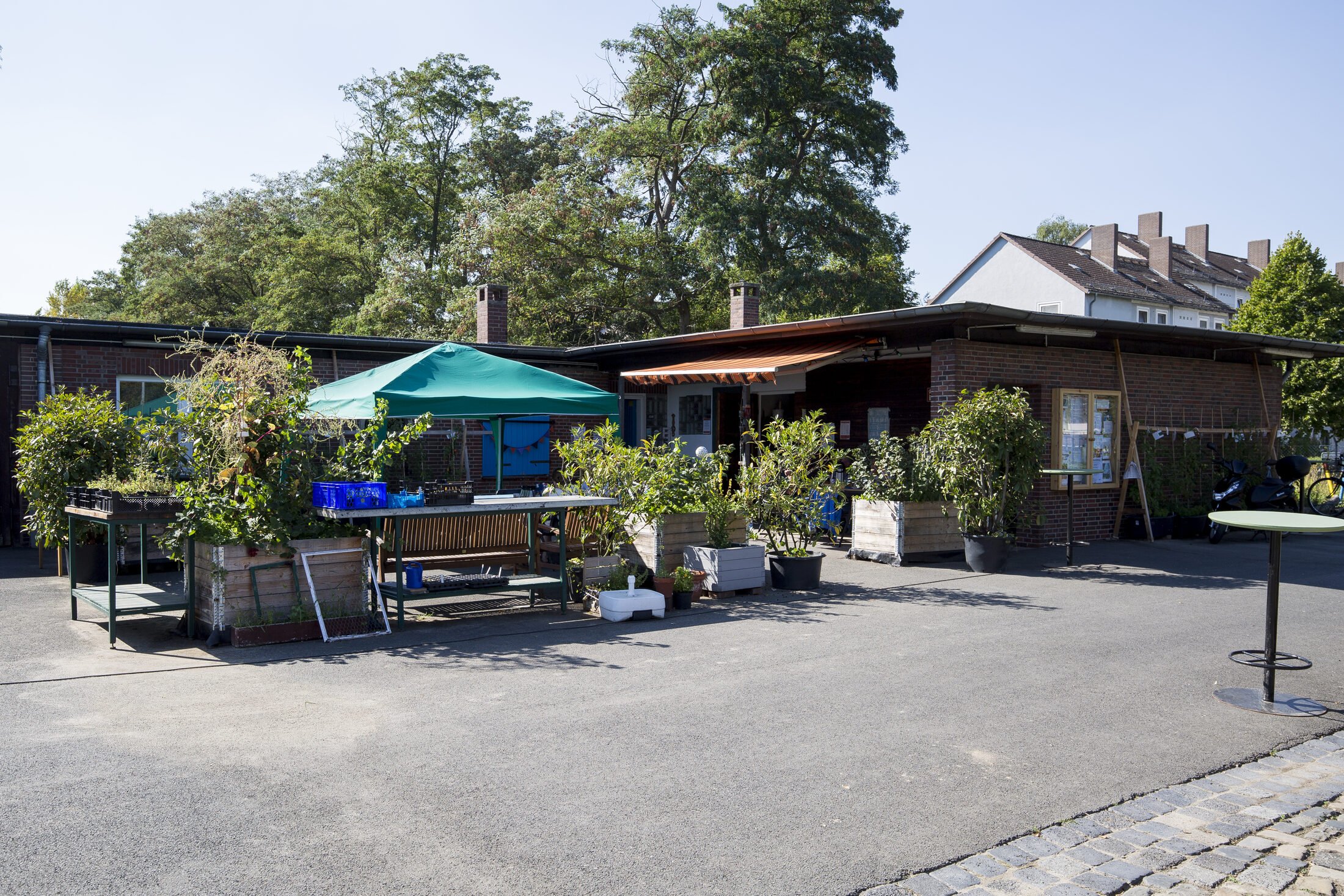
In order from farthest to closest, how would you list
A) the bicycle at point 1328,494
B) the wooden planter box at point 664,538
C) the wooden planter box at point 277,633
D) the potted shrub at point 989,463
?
the bicycle at point 1328,494
the potted shrub at point 989,463
the wooden planter box at point 664,538
the wooden planter box at point 277,633

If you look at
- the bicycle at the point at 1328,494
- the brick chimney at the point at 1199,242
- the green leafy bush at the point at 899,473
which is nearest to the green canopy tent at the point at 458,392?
the green leafy bush at the point at 899,473

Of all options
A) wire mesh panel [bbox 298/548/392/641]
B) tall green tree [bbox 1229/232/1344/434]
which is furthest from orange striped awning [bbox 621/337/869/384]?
tall green tree [bbox 1229/232/1344/434]

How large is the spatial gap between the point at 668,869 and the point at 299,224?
38.8 metres

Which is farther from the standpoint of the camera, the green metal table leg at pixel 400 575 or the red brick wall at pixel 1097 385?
the red brick wall at pixel 1097 385

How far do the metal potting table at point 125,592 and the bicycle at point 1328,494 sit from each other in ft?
51.5

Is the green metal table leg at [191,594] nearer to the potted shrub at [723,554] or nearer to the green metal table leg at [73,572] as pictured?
the green metal table leg at [73,572]

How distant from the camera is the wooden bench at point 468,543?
334 inches

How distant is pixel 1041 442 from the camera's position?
1056cm

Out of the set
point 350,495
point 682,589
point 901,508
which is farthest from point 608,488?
point 901,508

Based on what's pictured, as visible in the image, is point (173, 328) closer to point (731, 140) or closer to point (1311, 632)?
point (1311, 632)

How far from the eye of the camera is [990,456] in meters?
10.2

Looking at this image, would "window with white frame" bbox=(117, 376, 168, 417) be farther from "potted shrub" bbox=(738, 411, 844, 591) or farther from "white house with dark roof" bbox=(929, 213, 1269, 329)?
"white house with dark roof" bbox=(929, 213, 1269, 329)

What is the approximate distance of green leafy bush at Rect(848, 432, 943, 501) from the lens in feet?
35.2

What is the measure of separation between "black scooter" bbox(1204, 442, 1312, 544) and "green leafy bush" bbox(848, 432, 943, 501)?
16.1ft
